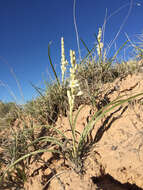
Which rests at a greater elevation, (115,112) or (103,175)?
(115,112)

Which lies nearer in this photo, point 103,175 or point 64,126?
point 103,175

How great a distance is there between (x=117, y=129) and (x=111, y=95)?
47cm

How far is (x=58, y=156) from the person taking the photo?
3.63 feet

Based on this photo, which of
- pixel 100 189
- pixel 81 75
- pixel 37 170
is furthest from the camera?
pixel 81 75

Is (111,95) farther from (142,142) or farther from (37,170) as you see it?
(37,170)

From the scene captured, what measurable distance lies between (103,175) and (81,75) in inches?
51.1

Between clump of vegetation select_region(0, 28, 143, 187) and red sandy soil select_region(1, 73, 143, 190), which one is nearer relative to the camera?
red sandy soil select_region(1, 73, 143, 190)

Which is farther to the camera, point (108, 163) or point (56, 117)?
point (56, 117)

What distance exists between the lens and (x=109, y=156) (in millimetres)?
982

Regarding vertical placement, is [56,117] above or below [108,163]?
above

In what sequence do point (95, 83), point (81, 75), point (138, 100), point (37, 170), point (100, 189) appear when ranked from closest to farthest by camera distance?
point (100, 189) < point (37, 170) < point (138, 100) < point (95, 83) < point (81, 75)

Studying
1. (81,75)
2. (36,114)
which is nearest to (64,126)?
(36,114)

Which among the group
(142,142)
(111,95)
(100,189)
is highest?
(111,95)

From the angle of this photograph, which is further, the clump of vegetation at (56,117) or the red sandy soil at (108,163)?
the clump of vegetation at (56,117)
